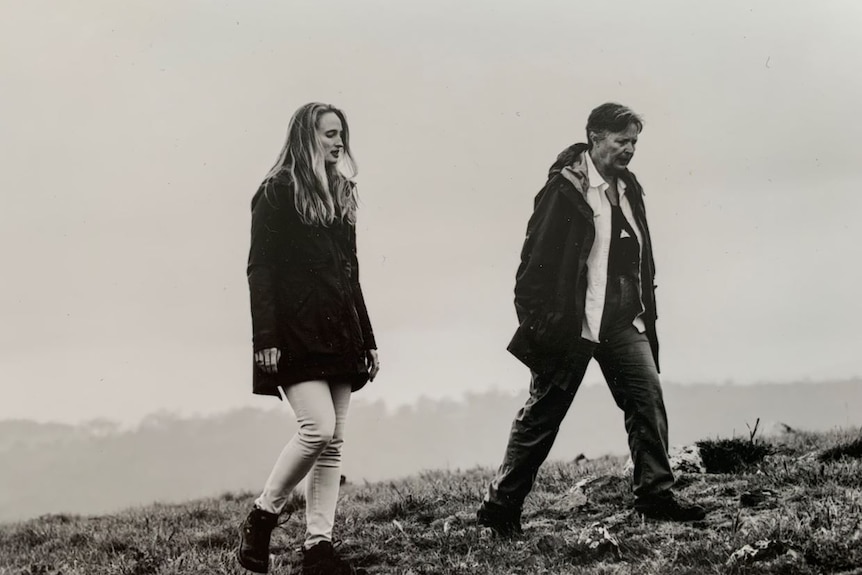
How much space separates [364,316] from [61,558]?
243cm

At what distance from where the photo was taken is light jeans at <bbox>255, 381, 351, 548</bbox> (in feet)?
13.4

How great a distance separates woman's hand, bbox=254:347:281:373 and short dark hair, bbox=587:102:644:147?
2.37m

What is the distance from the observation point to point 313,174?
4.43 m

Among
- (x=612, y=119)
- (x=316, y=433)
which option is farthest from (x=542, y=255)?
(x=316, y=433)

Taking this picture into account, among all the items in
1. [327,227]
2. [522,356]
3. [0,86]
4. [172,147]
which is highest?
[0,86]

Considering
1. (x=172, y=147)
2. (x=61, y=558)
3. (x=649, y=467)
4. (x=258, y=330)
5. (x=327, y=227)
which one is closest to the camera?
(x=258, y=330)

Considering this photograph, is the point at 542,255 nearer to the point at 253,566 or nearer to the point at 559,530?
the point at 559,530

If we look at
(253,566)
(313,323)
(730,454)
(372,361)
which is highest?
(313,323)

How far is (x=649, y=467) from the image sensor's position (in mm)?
4797

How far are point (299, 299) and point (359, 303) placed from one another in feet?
1.38

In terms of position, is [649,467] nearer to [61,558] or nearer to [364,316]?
[364,316]

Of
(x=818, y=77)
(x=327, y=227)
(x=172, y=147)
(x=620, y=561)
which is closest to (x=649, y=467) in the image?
(x=620, y=561)

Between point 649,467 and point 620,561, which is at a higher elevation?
point 649,467

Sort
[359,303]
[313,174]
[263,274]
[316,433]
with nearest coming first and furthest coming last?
[316,433], [263,274], [313,174], [359,303]
